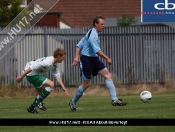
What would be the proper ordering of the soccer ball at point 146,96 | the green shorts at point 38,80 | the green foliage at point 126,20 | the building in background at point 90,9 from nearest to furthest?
the green shorts at point 38,80 < the soccer ball at point 146,96 < the green foliage at point 126,20 < the building in background at point 90,9

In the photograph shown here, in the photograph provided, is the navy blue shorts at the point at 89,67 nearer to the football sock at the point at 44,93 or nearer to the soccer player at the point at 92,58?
the soccer player at the point at 92,58

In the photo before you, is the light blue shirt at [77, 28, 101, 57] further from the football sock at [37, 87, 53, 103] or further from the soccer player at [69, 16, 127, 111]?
the football sock at [37, 87, 53, 103]

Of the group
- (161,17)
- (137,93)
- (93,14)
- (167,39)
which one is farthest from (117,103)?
(93,14)

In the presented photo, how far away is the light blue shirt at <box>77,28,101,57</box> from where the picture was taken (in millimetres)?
15742

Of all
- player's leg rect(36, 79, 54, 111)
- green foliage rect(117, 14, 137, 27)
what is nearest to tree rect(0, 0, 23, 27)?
green foliage rect(117, 14, 137, 27)

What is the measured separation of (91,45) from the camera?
51.8ft

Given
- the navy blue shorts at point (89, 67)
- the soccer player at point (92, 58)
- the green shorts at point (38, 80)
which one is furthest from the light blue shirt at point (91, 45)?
the green shorts at point (38, 80)

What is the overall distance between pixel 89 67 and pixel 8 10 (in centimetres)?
1647

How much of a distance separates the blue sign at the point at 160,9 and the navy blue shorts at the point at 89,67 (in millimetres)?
19542

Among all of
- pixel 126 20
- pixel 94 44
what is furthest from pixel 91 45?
pixel 126 20

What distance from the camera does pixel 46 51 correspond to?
2677 centimetres

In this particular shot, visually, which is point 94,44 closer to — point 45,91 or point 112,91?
point 112,91

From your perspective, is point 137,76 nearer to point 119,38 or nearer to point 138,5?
point 119,38

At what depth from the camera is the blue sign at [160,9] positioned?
35287 mm
